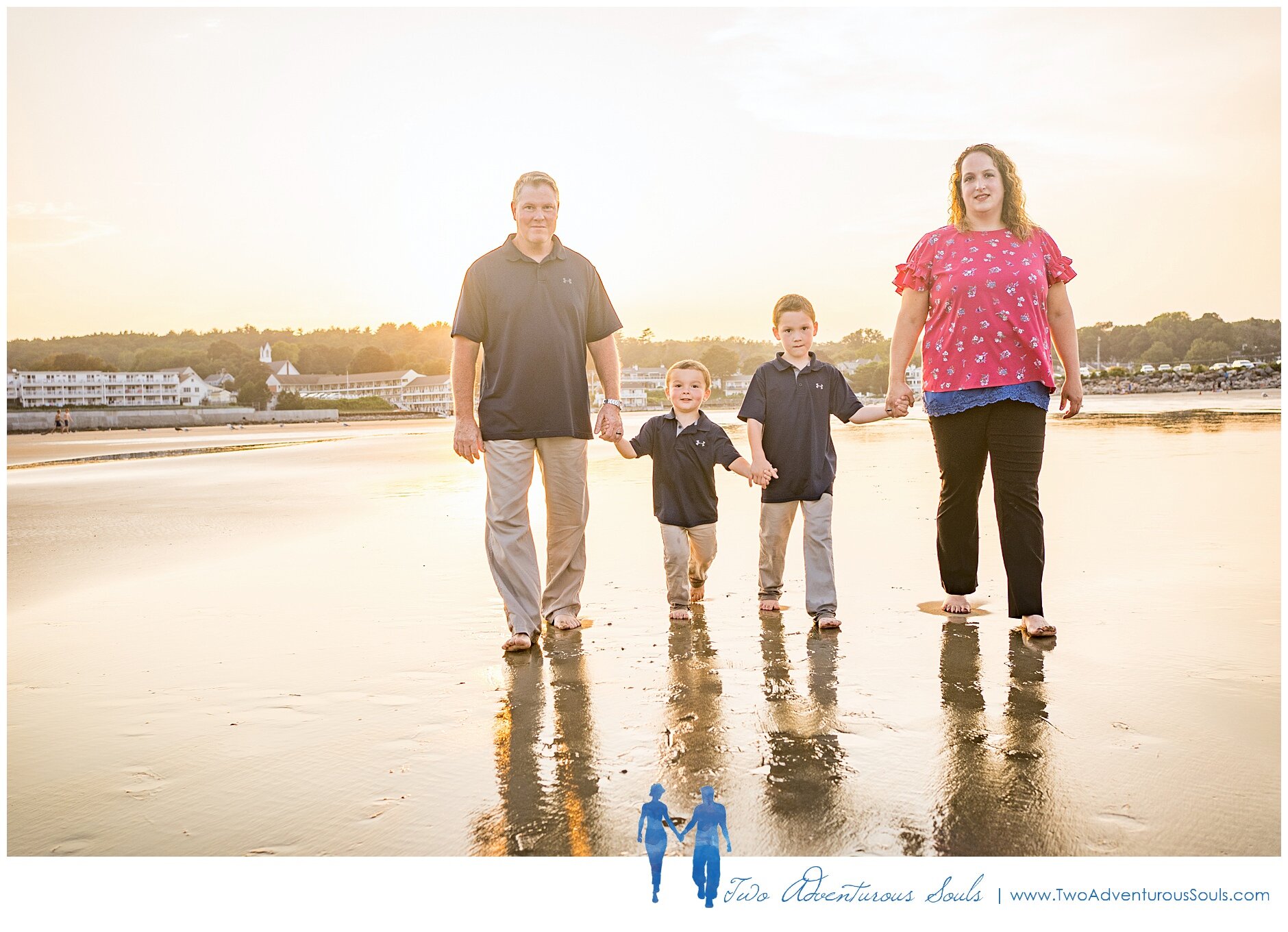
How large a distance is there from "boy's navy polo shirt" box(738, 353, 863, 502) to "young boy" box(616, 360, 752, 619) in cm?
20

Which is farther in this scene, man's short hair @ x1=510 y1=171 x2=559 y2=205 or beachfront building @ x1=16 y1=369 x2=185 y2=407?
beachfront building @ x1=16 y1=369 x2=185 y2=407

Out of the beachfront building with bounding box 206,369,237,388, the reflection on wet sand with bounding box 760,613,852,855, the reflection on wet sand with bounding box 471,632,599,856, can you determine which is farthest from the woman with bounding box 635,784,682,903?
the beachfront building with bounding box 206,369,237,388

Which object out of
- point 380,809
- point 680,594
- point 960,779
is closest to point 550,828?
point 380,809

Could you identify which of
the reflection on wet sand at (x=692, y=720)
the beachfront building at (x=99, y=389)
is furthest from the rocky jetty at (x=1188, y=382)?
the beachfront building at (x=99, y=389)

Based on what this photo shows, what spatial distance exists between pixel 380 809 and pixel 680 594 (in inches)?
96.4

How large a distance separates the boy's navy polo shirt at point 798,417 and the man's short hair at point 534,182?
1.40 m

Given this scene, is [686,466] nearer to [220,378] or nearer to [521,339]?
[521,339]

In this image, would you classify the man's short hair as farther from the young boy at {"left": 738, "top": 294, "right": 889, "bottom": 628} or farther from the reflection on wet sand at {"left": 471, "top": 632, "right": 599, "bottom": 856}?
the reflection on wet sand at {"left": 471, "top": 632, "right": 599, "bottom": 856}

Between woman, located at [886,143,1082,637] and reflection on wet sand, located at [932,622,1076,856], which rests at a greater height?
woman, located at [886,143,1082,637]

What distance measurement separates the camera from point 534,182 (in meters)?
4.39

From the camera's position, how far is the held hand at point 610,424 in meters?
4.54

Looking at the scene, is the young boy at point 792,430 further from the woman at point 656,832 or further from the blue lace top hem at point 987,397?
the woman at point 656,832

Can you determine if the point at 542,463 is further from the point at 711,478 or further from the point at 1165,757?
the point at 1165,757

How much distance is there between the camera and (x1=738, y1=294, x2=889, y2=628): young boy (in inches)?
182
